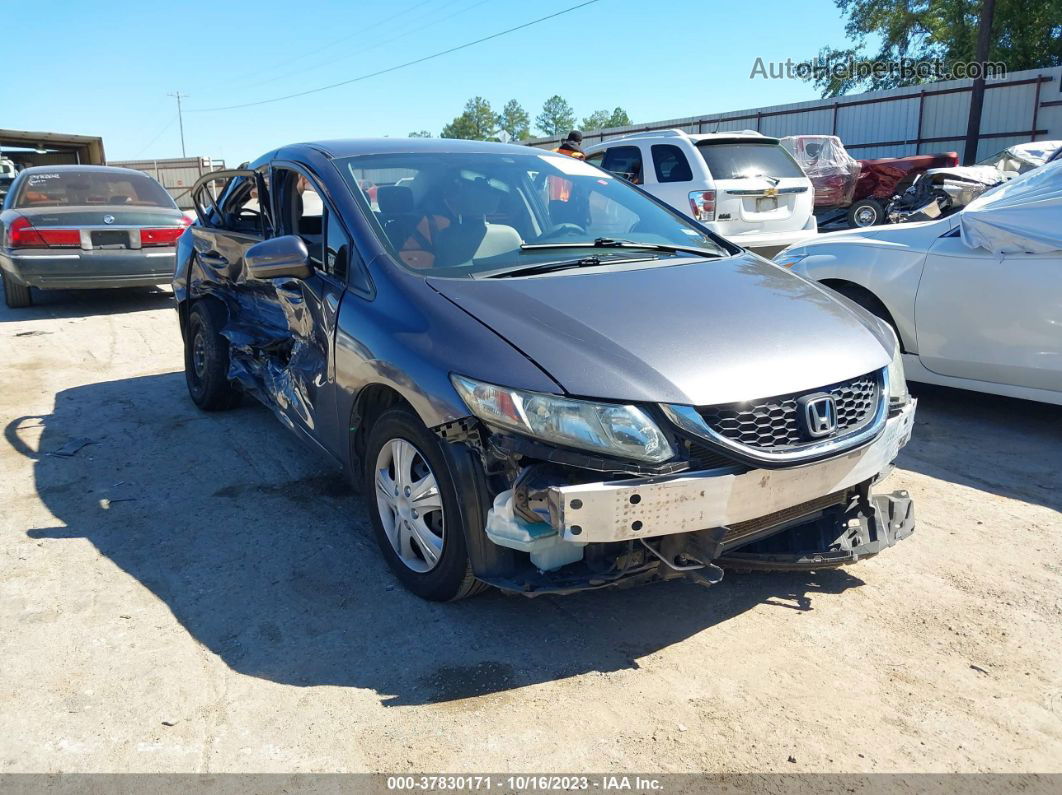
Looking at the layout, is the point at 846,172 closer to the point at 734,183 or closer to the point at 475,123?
the point at 734,183

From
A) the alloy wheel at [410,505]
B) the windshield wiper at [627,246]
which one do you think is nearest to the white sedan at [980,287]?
the windshield wiper at [627,246]

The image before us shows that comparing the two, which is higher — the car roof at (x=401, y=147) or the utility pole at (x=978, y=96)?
the utility pole at (x=978, y=96)

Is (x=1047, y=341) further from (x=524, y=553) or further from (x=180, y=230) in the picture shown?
(x=180, y=230)

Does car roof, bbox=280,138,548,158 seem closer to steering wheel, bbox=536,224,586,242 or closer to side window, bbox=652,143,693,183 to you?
steering wheel, bbox=536,224,586,242

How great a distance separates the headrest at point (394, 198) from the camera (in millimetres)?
3604

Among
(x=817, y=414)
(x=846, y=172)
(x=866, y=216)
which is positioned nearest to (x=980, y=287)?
(x=817, y=414)

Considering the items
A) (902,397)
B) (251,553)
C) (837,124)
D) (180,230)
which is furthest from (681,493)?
(837,124)

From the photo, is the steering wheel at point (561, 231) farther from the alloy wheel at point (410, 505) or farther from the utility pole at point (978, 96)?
the utility pole at point (978, 96)

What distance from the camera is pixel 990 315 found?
4.75m

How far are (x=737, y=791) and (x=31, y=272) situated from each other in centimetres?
943

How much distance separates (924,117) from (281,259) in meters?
22.8

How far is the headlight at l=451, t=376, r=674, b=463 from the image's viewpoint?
2510 millimetres

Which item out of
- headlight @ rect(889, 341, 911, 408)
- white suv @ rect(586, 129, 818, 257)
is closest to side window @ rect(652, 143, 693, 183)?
white suv @ rect(586, 129, 818, 257)

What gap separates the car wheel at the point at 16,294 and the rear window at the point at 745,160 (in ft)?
26.5
